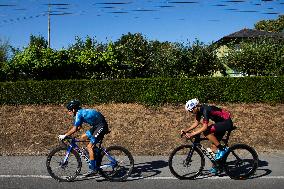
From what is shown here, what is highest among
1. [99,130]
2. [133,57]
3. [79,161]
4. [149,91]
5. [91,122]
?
[133,57]

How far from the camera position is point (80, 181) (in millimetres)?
7426

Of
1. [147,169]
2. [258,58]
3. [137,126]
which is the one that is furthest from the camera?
[258,58]

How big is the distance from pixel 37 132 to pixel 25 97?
419 cm

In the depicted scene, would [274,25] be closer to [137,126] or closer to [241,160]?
[137,126]

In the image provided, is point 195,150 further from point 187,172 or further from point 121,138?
point 121,138

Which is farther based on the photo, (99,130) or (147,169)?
(147,169)

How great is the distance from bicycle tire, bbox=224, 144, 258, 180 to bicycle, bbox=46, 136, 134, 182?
6.85ft

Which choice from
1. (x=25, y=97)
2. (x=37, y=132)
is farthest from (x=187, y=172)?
(x=25, y=97)

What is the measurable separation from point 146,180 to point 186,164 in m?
0.93

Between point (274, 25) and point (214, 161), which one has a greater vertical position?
point (274, 25)

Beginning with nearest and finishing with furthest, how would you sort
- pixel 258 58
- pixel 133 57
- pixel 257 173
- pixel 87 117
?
pixel 87 117, pixel 257 173, pixel 258 58, pixel 133 57

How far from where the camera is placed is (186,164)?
7.58 metres

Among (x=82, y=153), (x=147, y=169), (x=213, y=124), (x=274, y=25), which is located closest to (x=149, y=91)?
(x=147, y=169)

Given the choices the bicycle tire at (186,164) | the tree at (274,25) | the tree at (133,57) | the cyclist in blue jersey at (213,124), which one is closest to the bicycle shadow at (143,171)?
the bicycle tire at (186,164)
